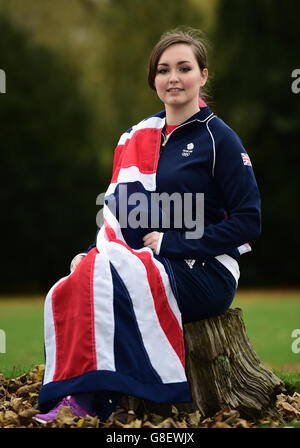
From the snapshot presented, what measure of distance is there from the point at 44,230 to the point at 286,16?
7448 millimetres

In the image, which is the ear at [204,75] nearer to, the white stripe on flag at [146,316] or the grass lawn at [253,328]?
the white stripe on flag at [146,316]

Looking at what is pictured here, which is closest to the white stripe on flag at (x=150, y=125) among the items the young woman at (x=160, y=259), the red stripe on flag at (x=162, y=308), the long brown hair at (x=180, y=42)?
the young woman at (x=160, y=259)

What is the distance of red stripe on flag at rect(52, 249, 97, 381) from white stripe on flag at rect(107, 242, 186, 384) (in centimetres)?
16

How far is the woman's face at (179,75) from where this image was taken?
351cm

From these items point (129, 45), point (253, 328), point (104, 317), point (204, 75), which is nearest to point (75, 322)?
point (104, 317)

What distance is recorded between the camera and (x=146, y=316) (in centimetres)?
321

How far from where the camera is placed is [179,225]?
11.3 ft

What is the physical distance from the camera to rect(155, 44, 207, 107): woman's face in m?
3.51

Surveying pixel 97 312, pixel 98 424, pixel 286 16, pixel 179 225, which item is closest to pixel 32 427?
pixel 98 424

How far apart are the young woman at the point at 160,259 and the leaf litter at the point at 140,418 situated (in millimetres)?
78

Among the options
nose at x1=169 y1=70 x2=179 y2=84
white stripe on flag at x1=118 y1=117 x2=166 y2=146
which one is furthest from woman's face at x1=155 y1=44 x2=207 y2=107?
white stripe on flag at x1=118 y1=117 x2=166 y2=146

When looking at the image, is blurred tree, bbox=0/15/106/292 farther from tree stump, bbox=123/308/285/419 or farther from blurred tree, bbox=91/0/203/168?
tree stump, bbox=123/308/285/419

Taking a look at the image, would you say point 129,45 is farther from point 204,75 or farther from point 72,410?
point 72,410

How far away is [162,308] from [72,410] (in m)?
0.67
